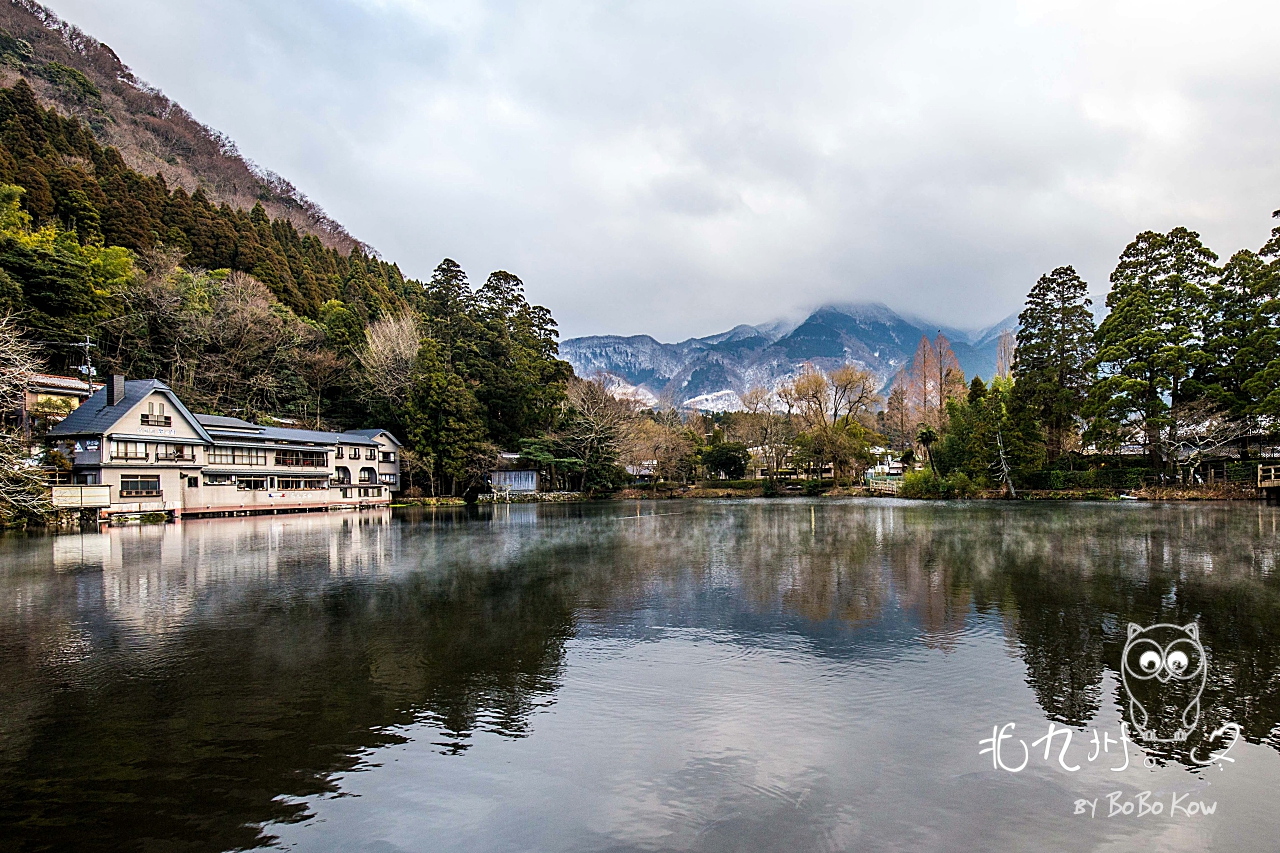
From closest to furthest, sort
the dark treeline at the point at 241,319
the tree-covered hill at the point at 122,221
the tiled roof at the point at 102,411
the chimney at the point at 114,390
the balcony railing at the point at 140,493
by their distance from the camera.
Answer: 1. the tiled roof at the point at 102,411
2. the balcony railing at the point at 140,493
3. the chimney at the point at 114,390
4. the dark treeline at the point at 241,319
5. the tree-covered hill at the point at 122,221

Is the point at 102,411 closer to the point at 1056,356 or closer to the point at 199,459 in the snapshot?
the point at 199,459

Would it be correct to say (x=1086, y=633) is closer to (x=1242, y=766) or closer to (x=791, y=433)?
(x=1242, y=766)

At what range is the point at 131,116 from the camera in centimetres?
6312

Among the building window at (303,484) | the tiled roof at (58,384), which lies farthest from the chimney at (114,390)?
the building window at (303,484)

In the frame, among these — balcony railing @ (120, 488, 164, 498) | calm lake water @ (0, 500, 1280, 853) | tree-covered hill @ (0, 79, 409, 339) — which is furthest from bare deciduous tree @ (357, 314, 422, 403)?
calm lake water @ (0, 500, 1280, 853)

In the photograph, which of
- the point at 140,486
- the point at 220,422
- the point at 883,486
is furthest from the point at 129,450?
the point at 883,486

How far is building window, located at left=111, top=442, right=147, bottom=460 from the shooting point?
83.7ft

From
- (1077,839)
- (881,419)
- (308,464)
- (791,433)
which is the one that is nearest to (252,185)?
(308,464)

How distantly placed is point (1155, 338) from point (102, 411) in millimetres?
47634

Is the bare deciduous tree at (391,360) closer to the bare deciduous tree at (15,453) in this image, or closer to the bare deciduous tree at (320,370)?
the bare deciduous tree at (320,370)

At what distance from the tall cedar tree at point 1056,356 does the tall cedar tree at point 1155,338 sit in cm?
266

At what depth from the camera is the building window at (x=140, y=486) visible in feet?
84.6

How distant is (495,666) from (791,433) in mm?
47761

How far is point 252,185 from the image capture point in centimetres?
7269
